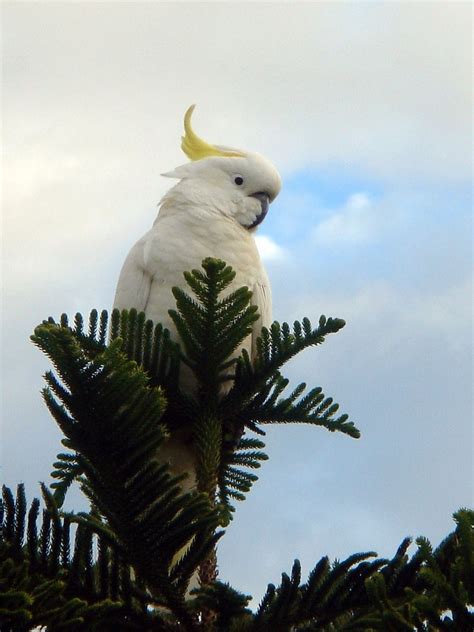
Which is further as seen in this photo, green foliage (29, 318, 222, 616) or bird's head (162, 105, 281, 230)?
bird's head (162, 105, 281, 230)

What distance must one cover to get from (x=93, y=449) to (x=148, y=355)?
24.5 inches

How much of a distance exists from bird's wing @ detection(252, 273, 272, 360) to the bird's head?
323 millimetres

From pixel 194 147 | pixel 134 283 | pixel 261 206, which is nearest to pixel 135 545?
pixel 134 283

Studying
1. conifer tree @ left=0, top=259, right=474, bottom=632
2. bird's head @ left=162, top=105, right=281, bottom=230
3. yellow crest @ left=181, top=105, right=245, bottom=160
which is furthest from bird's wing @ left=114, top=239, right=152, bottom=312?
conifer tree @ left=0, top=259, right=474, bottom=632

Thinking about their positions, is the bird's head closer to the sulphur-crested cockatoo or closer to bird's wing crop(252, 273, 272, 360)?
the sulphur-crested cockatoo

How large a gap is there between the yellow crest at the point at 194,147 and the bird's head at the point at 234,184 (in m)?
0.08

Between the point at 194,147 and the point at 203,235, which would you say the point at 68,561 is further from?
the point at 194,147

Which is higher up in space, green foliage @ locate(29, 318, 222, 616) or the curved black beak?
the curved black beak

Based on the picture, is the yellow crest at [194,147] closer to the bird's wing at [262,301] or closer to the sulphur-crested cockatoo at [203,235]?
the sulphur-crested cockatoo at [203,235]

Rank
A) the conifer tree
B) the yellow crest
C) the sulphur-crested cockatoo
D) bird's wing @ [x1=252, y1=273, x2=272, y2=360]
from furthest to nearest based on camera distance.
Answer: the yellow crest
bird's wing @ [x1=252, y1=273, x2=272, y2=360]
the sulphur-crested cockatoo
the conifer tree

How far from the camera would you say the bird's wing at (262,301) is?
12.9 ft

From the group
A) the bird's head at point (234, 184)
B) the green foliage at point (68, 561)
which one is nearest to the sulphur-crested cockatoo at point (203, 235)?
the bird's head at point (234, 184)

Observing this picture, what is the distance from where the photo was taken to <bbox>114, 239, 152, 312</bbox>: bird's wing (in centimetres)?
387

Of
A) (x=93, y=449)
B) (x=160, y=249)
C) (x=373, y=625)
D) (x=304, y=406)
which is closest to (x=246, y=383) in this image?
(x=304, y=406)
